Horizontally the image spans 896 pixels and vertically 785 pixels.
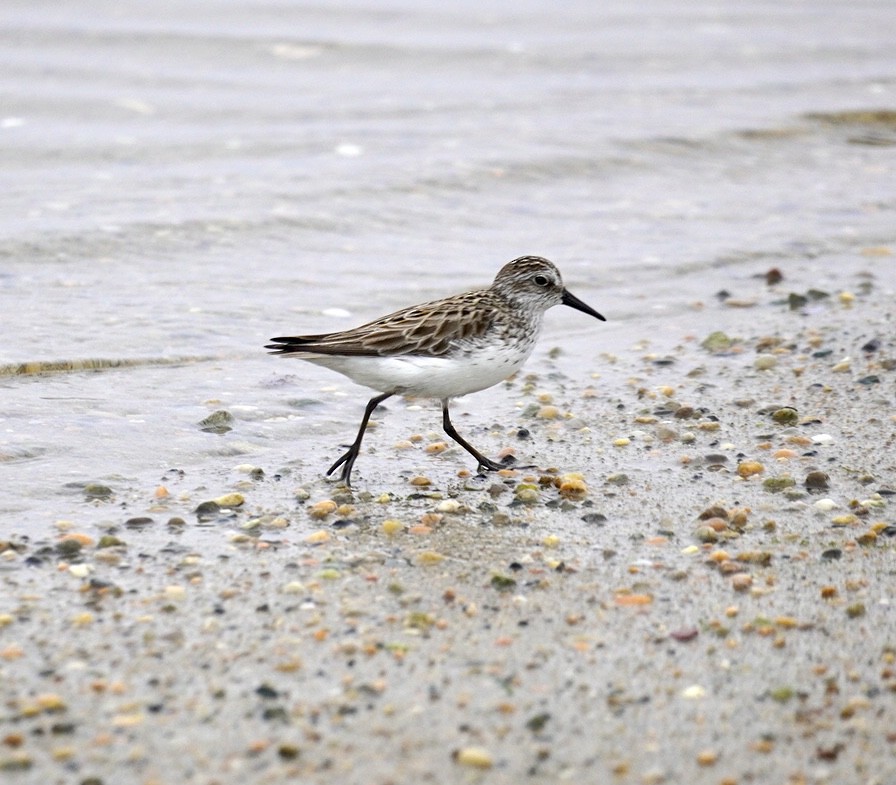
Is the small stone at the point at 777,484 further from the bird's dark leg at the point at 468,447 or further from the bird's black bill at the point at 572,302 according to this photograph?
the bird's black bill at the point at 572,302

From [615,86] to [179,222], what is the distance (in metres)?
7.79

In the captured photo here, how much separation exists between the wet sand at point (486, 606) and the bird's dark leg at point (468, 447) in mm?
96

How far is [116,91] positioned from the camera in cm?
1584

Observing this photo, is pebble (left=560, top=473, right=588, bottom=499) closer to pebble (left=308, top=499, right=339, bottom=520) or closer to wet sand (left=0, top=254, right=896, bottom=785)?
wet sand (left=0, top=254, right=896, bottom=785)

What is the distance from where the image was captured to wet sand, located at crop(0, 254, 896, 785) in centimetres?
422

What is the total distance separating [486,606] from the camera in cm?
523

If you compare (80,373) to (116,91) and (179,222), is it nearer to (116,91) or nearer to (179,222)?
(179,222)

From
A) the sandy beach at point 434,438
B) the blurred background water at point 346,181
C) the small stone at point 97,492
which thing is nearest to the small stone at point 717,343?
the sandy beach at point 434,438

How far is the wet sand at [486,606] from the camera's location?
13.8ft

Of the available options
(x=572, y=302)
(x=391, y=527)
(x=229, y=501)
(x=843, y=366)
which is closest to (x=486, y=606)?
(x=391, y=527)

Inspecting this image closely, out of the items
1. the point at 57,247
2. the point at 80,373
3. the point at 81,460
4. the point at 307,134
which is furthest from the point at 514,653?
the point at 307,134

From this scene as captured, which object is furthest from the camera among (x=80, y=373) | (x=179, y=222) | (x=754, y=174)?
(x=754, y=174)

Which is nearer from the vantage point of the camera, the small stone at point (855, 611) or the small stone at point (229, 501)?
the small stone at point (855, 611)

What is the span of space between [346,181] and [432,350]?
683 centimetres
